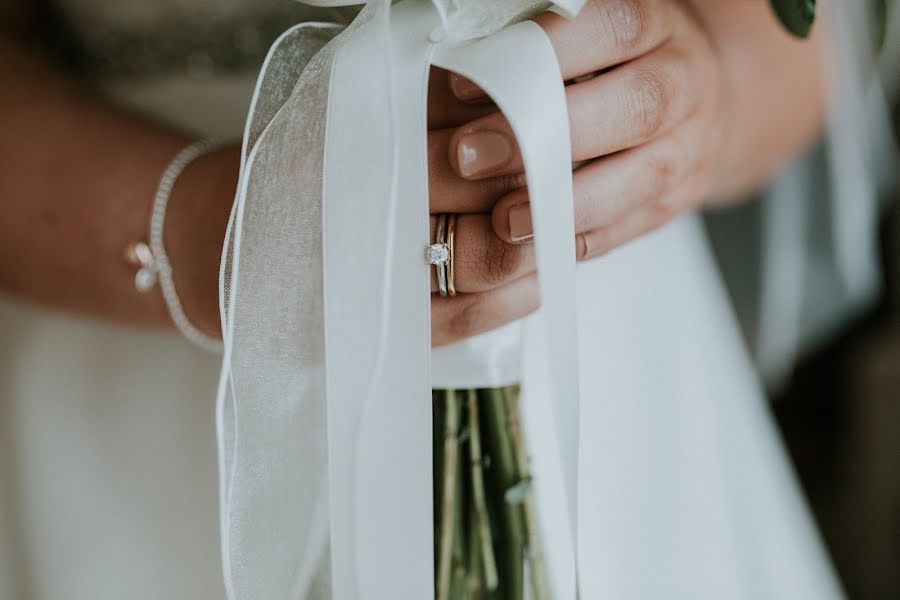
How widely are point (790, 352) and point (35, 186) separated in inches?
39.9

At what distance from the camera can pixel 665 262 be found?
0.74 m

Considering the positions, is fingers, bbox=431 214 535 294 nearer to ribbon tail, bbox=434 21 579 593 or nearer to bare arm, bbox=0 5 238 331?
ribbon tail, bbox=434 21 579 593

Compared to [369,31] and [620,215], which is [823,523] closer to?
[620,215]

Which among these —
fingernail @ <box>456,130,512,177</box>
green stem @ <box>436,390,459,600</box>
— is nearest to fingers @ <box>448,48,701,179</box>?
fingernail @ <box>456,130,512,177</box>

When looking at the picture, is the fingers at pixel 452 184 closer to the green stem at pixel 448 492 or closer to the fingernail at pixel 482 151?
the fingernail at pixel 482 151

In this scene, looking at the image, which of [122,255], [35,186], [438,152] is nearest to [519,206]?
[438,152]

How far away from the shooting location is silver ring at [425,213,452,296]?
0.44m

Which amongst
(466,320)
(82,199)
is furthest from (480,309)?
(82,199)

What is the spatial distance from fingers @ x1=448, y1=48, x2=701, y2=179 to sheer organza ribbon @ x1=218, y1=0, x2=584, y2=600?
0.03m

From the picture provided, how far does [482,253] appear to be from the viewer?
1.52ft

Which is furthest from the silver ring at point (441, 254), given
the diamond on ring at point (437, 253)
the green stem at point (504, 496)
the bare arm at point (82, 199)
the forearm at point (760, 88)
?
the forearm at point (760, 88)

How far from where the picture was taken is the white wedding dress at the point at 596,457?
0.65 metres

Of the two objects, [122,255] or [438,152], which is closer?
[438,152]

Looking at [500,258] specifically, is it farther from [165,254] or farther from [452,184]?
[165,254]
